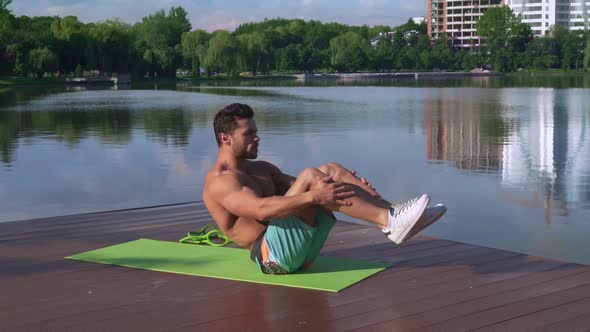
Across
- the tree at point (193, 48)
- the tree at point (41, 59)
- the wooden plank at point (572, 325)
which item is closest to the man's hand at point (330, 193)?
the wooden plank at point (572, 325)

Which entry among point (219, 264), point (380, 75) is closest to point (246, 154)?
point (219, 264)

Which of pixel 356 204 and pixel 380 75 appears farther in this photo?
pixel 380 75

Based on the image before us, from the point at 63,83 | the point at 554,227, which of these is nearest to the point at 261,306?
the point at 554,227

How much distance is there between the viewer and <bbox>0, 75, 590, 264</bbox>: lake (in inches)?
323

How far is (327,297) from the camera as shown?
12.4 feet

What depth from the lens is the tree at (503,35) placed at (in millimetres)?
103875

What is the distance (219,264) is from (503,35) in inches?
4557

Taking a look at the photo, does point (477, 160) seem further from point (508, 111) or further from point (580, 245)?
point (508, 111)

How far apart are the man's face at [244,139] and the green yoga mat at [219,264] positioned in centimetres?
65

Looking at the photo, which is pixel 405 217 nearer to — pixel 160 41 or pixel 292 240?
pixel 292 240

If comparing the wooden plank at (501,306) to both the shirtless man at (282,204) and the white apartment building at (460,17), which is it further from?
the white apartment building at (460,17)

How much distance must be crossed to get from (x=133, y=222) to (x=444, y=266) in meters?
2.60

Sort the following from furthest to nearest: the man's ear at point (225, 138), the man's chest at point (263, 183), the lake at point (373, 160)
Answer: the lake at point (373, 160) → the man's chest at point (263, 183) → the man's ear at point (225, 138)

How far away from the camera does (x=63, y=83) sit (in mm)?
59688
